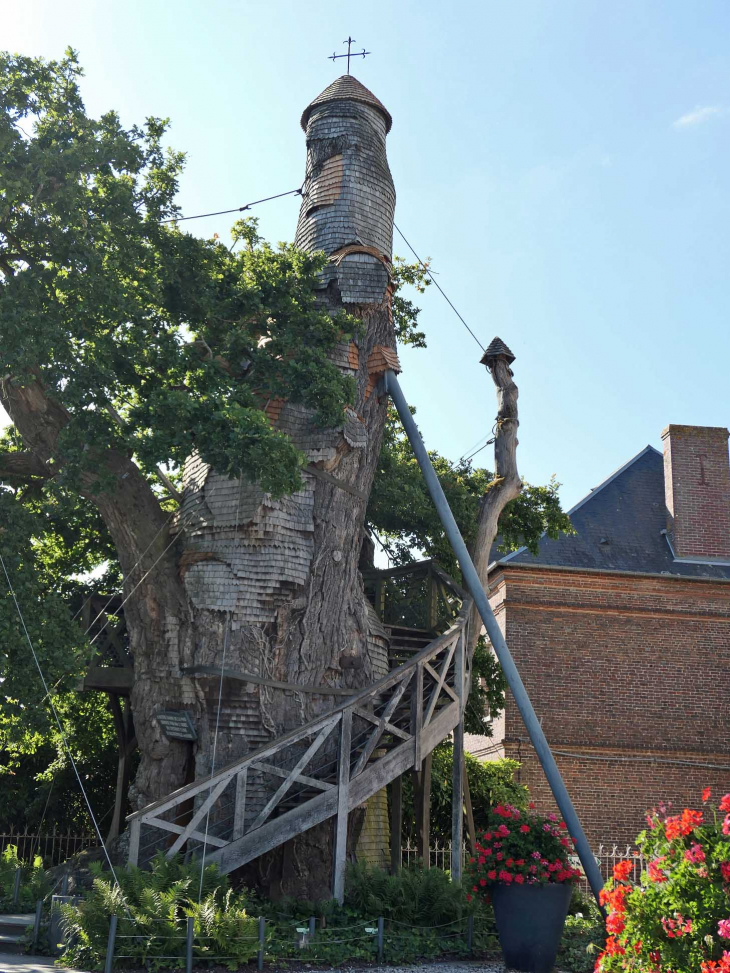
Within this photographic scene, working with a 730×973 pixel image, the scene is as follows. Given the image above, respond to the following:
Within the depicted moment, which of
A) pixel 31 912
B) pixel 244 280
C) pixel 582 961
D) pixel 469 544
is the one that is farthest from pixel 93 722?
pixel 582 961

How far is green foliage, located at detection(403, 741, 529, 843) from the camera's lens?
16.9 m

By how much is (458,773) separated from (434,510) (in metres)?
5.54

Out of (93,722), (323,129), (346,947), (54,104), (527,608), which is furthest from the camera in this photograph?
(527,608)

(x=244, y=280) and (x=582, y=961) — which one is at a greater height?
(x=244, y=280)

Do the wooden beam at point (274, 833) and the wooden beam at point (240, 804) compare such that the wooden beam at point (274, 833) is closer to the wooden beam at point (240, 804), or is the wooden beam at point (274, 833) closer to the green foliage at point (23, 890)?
the wooden beam at point (240, 804)

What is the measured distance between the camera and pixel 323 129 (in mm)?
14922

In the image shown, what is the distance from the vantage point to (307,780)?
1059 cm

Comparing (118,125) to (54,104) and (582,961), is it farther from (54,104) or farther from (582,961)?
(582,961)

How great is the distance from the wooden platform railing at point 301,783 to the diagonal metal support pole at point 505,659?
82 centimetres

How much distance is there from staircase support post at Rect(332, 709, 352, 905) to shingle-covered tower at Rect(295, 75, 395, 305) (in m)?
6.23

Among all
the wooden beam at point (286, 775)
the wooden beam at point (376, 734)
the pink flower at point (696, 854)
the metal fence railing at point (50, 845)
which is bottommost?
the metal fence railing at point (50, 845)

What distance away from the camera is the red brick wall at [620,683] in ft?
68.6

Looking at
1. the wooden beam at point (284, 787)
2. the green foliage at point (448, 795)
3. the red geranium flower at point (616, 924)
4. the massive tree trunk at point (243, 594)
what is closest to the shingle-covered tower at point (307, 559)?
the massive tree trunk at point (243, 594)

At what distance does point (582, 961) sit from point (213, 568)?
606 centimetres
